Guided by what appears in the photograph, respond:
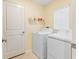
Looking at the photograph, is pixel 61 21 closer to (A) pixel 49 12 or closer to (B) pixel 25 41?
(A) pixel 49 12

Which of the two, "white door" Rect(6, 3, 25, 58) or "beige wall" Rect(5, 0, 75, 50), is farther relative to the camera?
"beige wall" Rect(5, 0, 75, 50)

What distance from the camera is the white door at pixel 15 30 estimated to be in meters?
3.27

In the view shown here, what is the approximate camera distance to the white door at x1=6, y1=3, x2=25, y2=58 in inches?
129

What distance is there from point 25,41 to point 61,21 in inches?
67.7

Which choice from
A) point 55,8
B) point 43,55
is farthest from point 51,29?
point 43,55

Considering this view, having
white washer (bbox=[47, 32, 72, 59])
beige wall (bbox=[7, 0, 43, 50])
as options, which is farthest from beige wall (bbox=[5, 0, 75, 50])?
white washer (bbox=[47, 32, 72, 59])

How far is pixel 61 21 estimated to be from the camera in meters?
3.36

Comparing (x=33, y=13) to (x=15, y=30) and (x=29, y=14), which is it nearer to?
(x=29, y=14)

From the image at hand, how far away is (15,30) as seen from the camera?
3.49 m

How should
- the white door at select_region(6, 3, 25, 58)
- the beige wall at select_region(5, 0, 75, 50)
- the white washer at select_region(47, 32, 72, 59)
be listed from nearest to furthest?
the white washer at select_region(47, 32, 72, 59) → the white door at select_region(6, 3, 25, 58) → the beige wall at select_region(5, 0, 75, 50)

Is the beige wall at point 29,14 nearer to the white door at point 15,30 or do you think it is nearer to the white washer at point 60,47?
the white door at point 15,30

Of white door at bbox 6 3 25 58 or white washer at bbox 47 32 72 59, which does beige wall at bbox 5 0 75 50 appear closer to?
white door at bbox 6 3 25 58

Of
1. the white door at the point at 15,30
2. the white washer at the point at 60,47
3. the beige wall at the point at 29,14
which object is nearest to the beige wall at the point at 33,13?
the beige wall at the point at 29,14

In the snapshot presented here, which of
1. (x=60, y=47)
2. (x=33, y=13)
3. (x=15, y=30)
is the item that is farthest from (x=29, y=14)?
(x=60, y=47)
